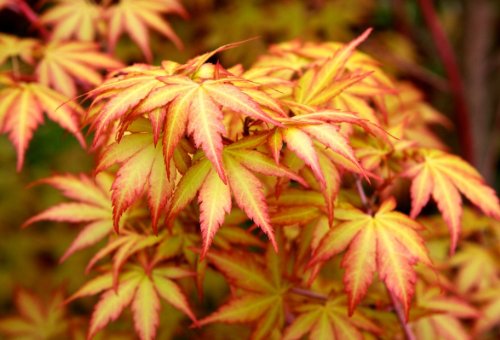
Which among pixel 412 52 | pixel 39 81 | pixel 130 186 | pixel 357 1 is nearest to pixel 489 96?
pixel 412 52

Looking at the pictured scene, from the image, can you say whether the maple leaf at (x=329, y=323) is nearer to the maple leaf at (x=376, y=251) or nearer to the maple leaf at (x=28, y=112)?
the maple leaf at (x=376, y=251)

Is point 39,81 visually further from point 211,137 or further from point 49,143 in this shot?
point 49,143

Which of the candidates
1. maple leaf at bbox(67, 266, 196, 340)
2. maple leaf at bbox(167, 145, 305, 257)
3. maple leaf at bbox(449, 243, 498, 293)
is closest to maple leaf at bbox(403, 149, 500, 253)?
maple leaf at bbox(167, 145, 305, 257)

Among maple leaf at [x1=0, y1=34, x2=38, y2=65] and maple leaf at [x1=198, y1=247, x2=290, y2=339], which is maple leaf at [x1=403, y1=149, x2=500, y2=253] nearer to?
maple leaf at [x1=198, y1=247, x2=290, y2=339]

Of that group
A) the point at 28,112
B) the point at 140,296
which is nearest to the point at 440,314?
the point at 140,296

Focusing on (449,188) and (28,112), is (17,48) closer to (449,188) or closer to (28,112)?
(28,112)
